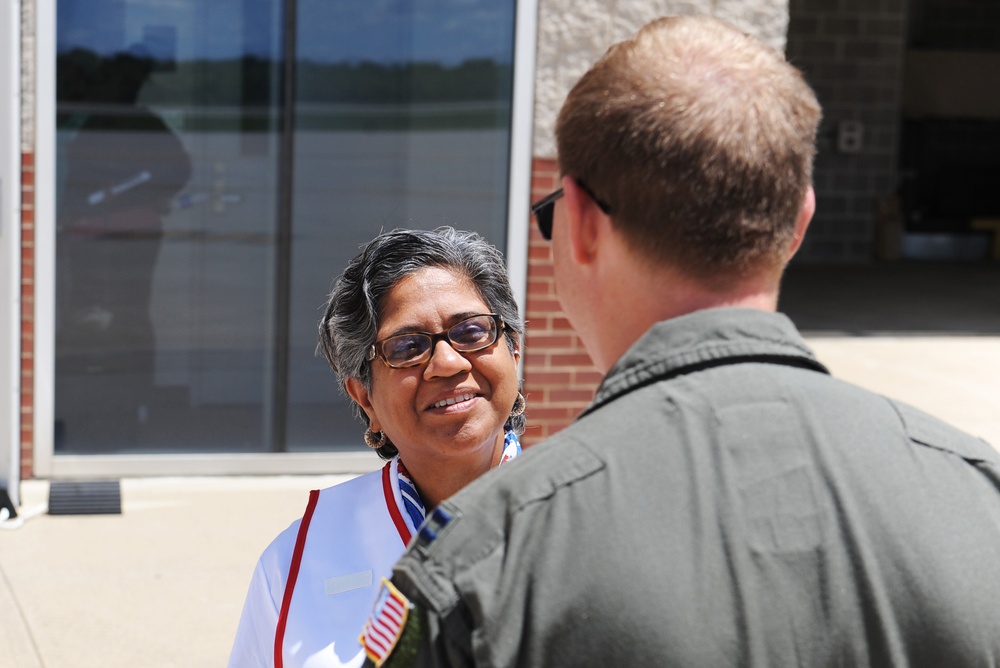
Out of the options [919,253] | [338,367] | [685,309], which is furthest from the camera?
[919,253]

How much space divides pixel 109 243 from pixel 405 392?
12.5ft

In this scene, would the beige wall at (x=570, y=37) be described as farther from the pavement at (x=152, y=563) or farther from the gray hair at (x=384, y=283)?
the gray hair at (x=384, y=283)

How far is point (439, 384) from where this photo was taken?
242 centimetres

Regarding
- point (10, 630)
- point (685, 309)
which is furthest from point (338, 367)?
point (10, 630)

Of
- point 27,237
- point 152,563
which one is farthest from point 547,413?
point 27,237

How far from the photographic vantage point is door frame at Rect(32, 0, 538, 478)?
5.55 metres

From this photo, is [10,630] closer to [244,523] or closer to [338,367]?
[244,523]

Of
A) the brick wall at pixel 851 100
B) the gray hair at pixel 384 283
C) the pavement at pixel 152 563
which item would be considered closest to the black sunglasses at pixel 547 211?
the gray hair at pixel 384 283

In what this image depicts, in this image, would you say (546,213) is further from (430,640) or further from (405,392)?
(405,392)

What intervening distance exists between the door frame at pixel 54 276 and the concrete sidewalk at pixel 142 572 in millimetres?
83

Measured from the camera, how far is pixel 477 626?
3.69 ft

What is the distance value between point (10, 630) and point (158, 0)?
2.86m

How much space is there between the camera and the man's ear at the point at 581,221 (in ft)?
4.22

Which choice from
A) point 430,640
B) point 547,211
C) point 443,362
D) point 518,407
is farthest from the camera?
point 518,407
